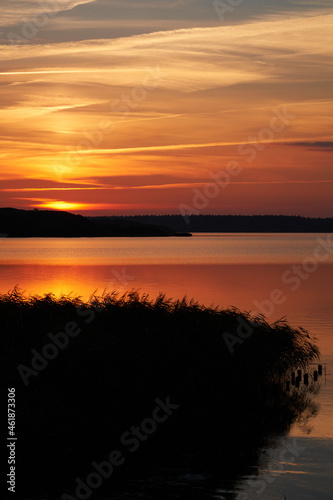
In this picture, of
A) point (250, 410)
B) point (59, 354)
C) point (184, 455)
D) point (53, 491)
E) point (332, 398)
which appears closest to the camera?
point (53, 491)

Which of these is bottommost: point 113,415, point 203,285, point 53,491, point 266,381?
point 53,491

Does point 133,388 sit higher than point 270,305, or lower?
lower

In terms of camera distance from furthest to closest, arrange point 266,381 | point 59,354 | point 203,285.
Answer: point 203,285 → point 266,381 → point 59,354

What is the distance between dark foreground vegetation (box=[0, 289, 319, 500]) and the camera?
70.9 ft

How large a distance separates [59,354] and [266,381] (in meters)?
10.6

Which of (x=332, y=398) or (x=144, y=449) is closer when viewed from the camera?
(x=144, y=449)

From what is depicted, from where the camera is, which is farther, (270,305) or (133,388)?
(270,305)

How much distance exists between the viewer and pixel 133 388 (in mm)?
25547

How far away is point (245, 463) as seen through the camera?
74.4 feet

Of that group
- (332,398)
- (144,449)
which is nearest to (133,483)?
(144,449)

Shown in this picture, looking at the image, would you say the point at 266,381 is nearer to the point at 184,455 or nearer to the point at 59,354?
the point at 184,455

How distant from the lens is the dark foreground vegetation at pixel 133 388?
2161 cm

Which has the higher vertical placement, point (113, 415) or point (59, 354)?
point (59, 354)

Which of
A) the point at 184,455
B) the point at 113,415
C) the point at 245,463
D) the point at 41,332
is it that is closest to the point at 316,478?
the point at 245,463
